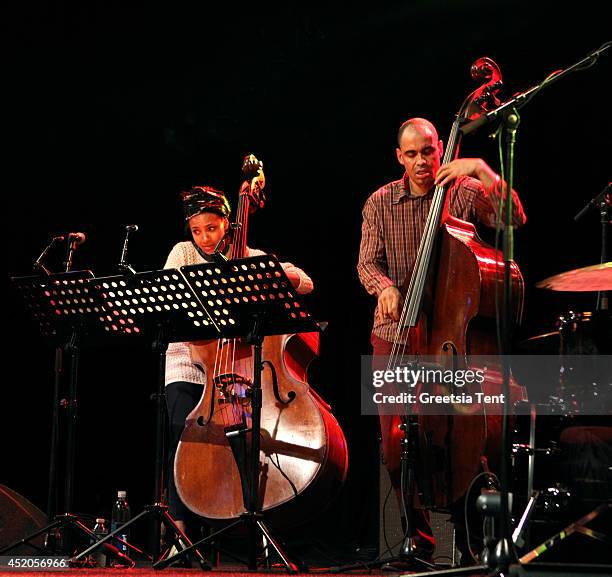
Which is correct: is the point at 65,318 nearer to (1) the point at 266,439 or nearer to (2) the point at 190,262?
(2) the point at 190,262

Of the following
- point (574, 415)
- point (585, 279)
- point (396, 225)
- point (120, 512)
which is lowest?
point (120, 512)

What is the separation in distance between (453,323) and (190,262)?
56.2 inches

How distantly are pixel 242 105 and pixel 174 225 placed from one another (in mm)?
779

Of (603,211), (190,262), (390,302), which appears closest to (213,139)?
(190,262)

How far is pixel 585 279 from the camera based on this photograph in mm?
3230

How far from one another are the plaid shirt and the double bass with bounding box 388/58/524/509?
205 mm

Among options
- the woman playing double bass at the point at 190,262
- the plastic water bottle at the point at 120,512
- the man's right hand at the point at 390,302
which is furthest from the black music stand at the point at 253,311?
the plastic water bottle at the point at 120,512

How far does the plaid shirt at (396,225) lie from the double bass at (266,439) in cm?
39

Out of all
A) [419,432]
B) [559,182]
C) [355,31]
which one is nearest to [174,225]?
[355,31]

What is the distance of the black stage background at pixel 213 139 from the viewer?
4871 millimetres

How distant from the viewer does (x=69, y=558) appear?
3.62 m

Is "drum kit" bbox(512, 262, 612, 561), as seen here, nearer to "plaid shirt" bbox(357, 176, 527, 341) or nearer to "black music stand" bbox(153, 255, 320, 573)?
"plaid shirt" bbox(357, 176, 527, 341)

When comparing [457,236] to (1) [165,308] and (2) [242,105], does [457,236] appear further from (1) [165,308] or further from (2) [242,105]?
(2) [242,105]

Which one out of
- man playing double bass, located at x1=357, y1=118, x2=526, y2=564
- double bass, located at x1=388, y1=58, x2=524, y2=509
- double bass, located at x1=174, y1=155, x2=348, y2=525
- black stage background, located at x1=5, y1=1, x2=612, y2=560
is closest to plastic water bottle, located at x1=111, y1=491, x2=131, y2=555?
black stage background, located at x1=5, y1=1, x2=612, y2=560
